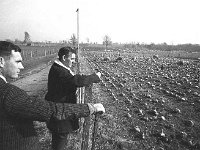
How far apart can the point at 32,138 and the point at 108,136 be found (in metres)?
4.57

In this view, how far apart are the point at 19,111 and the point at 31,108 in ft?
0.35

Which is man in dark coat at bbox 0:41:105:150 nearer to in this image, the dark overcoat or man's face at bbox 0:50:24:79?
man's face at bbox 0:50:24:79

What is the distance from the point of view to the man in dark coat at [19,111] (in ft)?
5.96

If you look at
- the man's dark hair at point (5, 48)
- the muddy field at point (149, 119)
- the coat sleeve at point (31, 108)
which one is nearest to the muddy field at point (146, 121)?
the muddy field at point (149, 119)

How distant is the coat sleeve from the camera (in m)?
1.80

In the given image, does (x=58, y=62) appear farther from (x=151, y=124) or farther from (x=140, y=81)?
(x=140, y=81)

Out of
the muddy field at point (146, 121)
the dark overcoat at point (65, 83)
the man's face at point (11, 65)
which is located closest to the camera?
the man's face at point (11, 65)

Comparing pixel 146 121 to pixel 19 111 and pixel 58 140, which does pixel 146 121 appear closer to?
pixel 58 140

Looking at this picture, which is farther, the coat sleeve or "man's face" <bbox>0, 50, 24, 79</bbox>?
"man's face" <bbox>0, 50, 24, 79</bbox>

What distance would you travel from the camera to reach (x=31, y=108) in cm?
184

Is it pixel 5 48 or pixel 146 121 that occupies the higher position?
pixel 5 48

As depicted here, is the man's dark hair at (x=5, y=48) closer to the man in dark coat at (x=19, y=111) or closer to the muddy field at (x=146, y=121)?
the man in dark coat at (x=19, y=111)

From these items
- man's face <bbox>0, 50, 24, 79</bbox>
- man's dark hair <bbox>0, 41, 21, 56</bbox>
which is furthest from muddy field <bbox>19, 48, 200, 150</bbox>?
man's dark hair <bbox>0, 41, 21, 56</bbox>

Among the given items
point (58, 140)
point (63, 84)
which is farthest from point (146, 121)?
point (63, 84)
